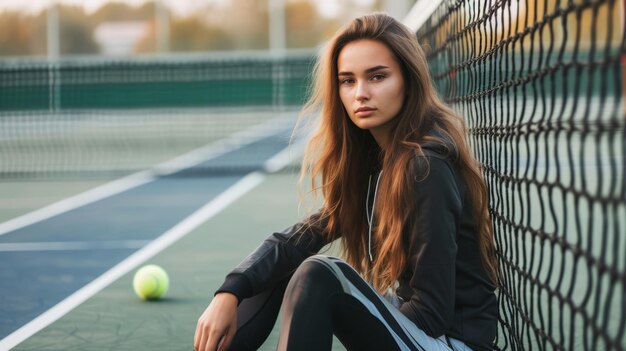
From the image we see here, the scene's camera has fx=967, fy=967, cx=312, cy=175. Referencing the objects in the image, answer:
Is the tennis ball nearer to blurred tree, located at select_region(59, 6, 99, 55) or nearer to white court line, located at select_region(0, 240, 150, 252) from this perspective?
white court line, located at select_region(0, 240, 150, 252)

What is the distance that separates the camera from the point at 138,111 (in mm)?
13586

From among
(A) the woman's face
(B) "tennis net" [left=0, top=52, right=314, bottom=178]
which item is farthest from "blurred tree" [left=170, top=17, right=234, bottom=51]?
(A) the woman's face

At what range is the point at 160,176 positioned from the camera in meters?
10.0

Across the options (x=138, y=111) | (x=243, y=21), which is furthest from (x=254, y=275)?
(x=243, y=21)

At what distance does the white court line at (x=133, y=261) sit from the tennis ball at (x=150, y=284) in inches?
10.3

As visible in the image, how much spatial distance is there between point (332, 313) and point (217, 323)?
1.35 feet

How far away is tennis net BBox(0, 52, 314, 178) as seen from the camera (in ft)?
36.3

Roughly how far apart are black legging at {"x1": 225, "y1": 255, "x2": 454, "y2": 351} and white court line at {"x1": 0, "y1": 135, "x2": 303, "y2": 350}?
113 centimetres

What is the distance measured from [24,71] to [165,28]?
13.4m

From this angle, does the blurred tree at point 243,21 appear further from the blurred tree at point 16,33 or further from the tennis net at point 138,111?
the blurred tree at point 16,33

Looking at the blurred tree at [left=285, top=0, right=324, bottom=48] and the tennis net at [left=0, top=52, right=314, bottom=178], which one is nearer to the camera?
the tennis net at [left=0, top=52, right=314, bottom=178]

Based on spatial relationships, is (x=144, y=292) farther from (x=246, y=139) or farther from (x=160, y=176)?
(x=246, y=139)

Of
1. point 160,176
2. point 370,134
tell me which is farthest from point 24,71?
point 370,134

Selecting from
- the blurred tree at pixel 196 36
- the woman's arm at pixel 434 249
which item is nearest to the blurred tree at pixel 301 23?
the blurred tree at pixel 196 36
